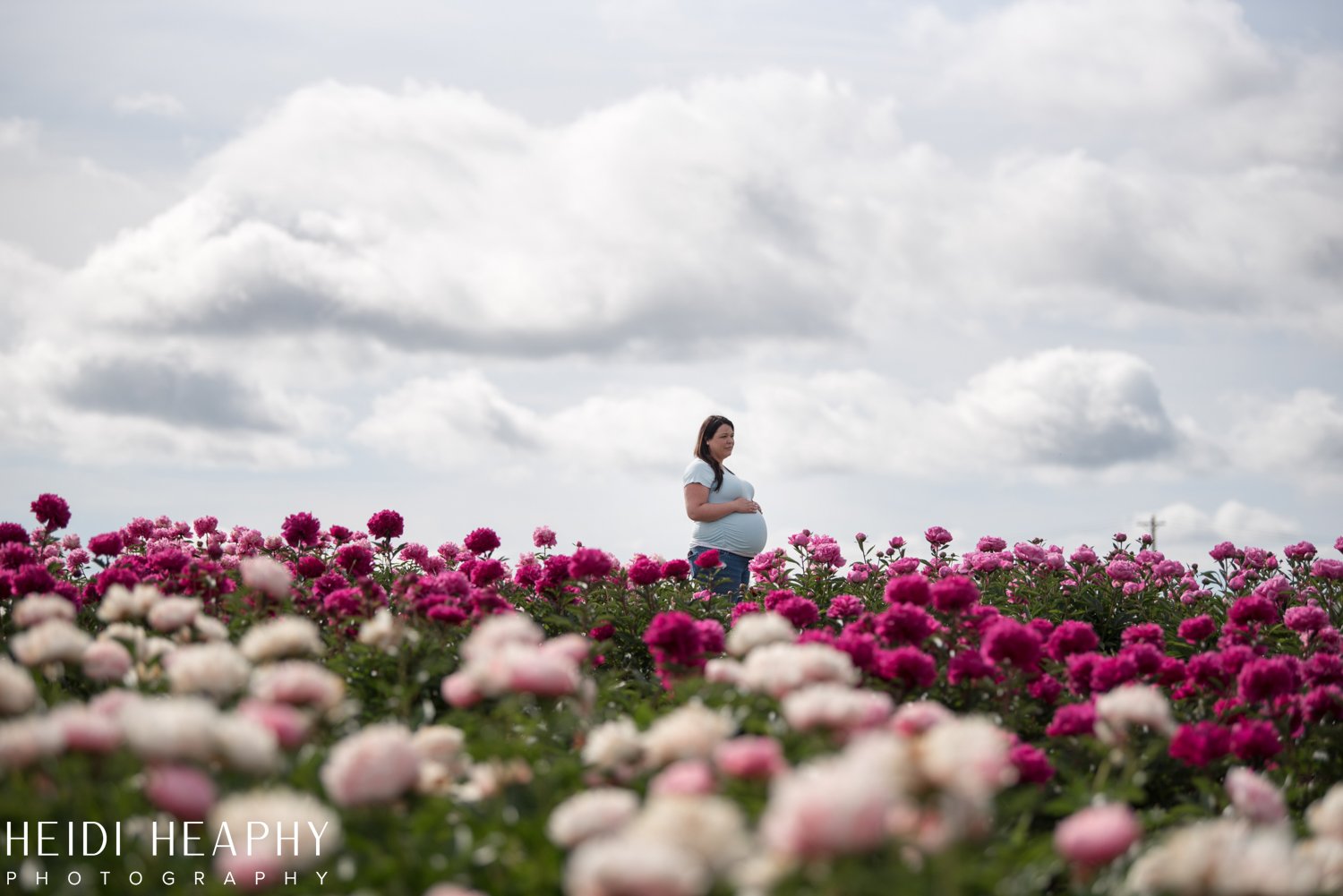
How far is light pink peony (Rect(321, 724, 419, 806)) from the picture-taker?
7.29ft

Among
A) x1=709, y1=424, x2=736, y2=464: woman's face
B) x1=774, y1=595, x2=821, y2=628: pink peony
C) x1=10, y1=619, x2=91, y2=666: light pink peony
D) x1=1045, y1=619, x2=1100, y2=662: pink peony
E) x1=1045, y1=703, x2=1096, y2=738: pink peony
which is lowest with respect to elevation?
x1=1045, y1=703, x2=1096, y2=738: pink peony

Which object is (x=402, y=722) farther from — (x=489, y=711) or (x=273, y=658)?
(x=273, y=658)

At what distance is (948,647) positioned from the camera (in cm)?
468

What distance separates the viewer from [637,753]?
272 cm

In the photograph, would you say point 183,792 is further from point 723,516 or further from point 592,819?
point 723,516

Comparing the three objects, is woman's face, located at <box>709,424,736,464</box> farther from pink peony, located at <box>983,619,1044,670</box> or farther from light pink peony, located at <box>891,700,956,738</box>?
light pink peony, located at <box>891,700,956,738</box>

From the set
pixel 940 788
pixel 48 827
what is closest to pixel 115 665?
pixel 48 827

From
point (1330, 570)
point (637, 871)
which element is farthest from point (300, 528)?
point (1330, 570)

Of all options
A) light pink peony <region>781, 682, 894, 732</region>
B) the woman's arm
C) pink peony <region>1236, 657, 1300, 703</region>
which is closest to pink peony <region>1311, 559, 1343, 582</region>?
the woman's arm

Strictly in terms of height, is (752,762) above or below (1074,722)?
above

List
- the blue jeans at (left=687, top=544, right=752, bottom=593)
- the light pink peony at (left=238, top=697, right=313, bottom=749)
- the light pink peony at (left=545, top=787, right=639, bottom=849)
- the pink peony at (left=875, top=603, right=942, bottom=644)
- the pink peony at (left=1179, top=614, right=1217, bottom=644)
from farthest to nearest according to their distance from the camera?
the blue jeans at (left=687, top=544, right=752, bottom=593)
the pink peony at (left=1179, top=614, right=1217, bottom=644)
the pink peony at (left=875, top=603, right=942, bottom=644)
the light pink peony at (left=238, top=697, right=313, bottom=749)
the light pink peony at (left=545, top=787, right=639, bottom=849)

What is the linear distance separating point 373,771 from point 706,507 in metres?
6.74

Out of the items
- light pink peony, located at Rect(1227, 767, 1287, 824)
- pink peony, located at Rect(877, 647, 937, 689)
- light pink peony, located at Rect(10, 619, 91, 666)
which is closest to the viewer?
light pink peony, located at Rect(1227, 767, 1287, 824)

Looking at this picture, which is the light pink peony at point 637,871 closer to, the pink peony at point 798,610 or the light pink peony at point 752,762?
the light pink peony at point 752,762
